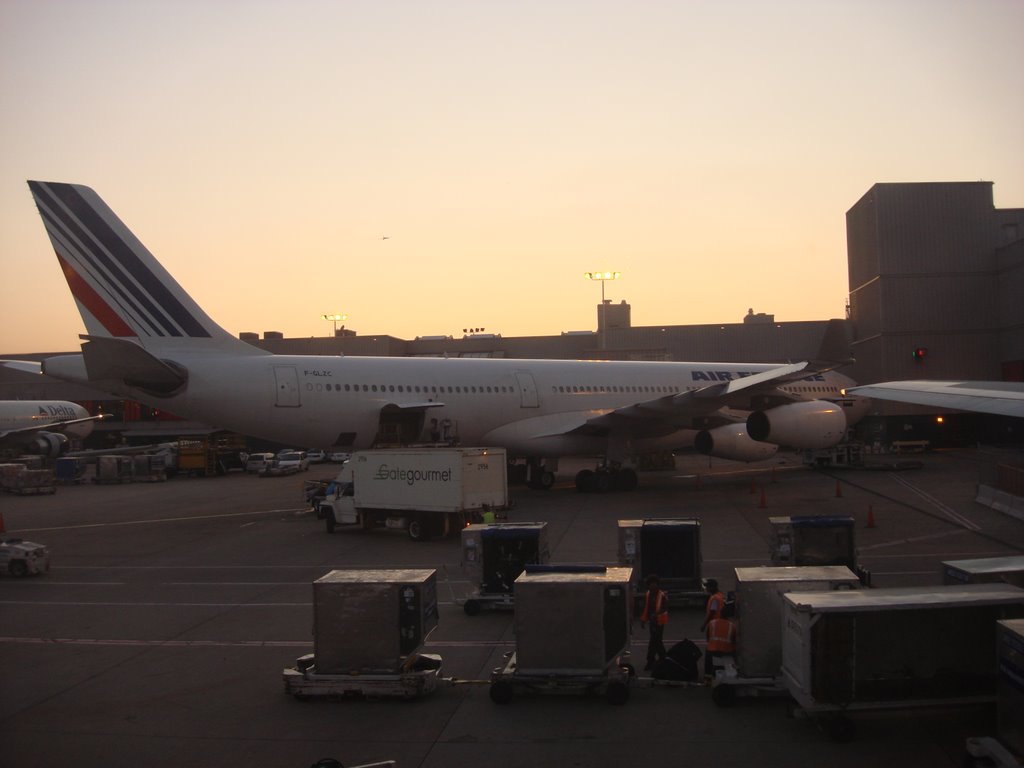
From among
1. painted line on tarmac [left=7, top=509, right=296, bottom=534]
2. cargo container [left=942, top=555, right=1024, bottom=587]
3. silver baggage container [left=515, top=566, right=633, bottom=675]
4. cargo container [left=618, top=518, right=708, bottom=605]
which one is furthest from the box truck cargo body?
painted line on tarmac [left=7, top=509, right=296, bottom=534]

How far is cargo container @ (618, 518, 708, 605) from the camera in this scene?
12734 millimetres

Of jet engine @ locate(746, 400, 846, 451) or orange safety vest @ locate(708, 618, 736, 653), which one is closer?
orange safety vest @ locate(708, 618, 736, 653)

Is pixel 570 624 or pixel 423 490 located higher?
pixel 423 490

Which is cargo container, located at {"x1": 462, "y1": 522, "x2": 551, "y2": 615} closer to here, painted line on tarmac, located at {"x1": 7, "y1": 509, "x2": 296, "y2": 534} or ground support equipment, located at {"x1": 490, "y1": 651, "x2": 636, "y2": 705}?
ground support equipment, located at {"x1": 490, "y1": 651, "x2": 636, "y2": 705}

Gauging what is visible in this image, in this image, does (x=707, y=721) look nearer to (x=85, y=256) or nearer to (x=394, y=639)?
(x=394, y=639)

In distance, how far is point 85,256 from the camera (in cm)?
2225

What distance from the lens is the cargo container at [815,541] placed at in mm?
12703

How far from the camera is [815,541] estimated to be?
1282 cm

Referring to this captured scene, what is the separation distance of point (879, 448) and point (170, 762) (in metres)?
40.2

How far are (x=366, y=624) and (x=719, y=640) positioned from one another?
12.3 ft

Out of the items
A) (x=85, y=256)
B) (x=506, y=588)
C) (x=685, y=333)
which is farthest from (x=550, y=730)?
(x=685, y=333)

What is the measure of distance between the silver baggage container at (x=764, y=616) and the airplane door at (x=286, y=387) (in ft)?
56.4

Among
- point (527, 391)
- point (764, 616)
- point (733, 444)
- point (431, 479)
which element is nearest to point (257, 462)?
point (527, 391)

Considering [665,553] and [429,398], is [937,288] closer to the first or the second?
[429,398]
